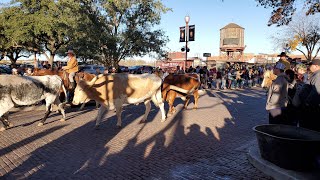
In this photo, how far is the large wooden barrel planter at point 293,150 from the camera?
4.69m

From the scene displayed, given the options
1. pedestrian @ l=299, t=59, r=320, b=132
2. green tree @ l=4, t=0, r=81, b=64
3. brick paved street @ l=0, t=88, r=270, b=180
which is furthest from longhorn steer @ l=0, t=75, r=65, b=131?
green tree @ l=4, t=0, r=81, b=64

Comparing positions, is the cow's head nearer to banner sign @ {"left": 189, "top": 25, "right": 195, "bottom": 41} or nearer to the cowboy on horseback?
the cowboy on horseback

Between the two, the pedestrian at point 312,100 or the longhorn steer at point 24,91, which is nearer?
the pedestrian at point 312,100

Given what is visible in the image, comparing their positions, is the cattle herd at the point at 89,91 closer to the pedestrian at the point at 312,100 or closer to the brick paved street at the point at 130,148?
the brick paved street at the point at 130,148

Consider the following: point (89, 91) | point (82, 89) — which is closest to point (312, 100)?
point (89, 91)

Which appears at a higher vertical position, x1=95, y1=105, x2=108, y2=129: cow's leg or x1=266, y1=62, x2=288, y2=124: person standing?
x1=266, y1=62, x2=288, y2=124: person standing

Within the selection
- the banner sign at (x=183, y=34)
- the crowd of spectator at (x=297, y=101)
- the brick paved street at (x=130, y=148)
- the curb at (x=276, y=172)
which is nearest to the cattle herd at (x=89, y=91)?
the brick paved street at (x=130, y=148)

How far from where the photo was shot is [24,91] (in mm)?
9047

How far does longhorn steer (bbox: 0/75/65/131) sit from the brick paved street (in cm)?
76

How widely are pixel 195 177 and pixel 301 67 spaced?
24.3ft

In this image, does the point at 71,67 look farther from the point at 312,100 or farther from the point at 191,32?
the point at 191,32

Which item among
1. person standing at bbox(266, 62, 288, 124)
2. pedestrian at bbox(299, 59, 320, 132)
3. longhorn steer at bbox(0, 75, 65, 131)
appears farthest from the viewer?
longhorn steer at bbox(0, 75, 65, 131)

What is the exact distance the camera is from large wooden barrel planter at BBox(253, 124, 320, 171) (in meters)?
4.69

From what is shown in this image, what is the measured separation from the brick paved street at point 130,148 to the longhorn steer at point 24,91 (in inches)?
30.1
